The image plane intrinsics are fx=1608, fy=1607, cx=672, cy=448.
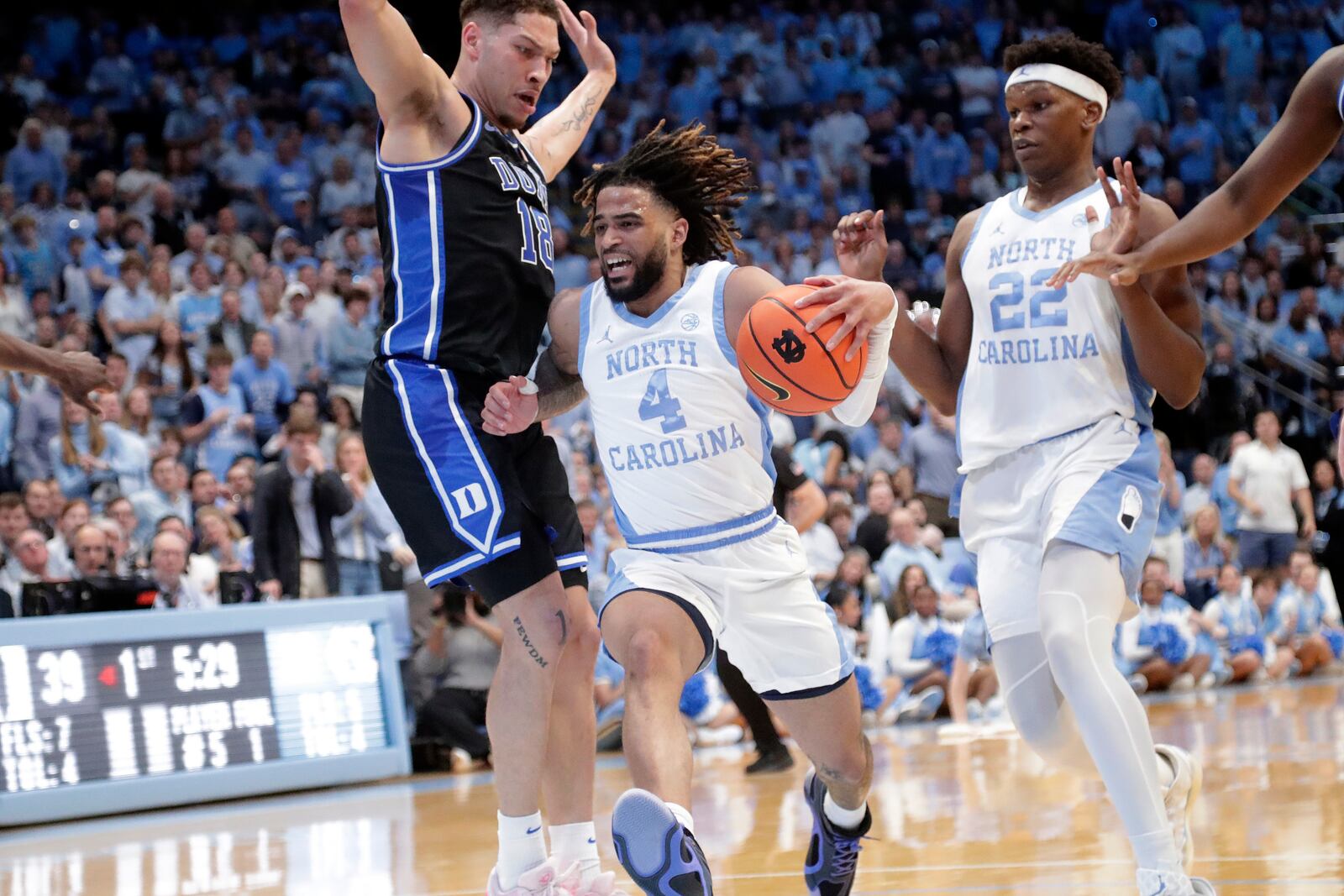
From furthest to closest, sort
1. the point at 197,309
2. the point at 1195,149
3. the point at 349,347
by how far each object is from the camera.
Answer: the point at 1195,149 < the point at 349,347 < the point at 197,309

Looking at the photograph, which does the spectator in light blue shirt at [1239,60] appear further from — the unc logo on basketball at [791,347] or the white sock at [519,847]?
the white sock at [519,847]

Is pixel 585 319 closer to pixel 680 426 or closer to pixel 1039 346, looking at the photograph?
pixel 680 426

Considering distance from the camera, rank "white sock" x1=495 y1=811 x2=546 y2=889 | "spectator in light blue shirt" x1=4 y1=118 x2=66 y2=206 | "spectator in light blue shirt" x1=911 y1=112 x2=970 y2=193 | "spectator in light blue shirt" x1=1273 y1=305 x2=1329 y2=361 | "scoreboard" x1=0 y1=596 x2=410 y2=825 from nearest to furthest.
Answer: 1. "white sock" x1=495 y1=811 x2=546 y2=889
2. "scoreboard" x1=0 y1=596 x2=410 y2=825
3. "spectator in light blue shirt" x1=4 y1=118 x2=66 y2=206
4. "spectator in light blue shirt" x1=1273 y1=305 x2=1329 y2=361
5. "spectator in light blue shirt" x1=911 y1=112 x2=970 y2=193

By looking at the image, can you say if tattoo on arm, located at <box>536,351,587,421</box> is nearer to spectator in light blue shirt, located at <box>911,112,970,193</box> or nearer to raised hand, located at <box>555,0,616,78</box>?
raised hand, located at <box>555,0,616,78</box>

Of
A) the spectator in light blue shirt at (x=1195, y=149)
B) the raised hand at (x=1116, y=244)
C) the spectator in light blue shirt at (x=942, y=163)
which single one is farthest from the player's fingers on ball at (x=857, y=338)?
the spectator in light blue shirt at (x=1195, y=149)

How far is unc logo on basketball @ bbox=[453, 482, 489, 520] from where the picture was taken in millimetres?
4391

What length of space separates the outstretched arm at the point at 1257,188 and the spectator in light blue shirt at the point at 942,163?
49.4ft

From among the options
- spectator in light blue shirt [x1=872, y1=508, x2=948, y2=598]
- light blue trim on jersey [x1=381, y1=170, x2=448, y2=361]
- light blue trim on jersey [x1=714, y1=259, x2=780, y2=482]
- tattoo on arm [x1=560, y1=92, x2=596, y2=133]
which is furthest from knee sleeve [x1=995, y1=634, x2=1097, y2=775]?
spectator in light blue shirt [x1=872, y1=508, x2=948, y2=598]

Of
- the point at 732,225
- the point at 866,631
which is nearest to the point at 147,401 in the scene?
the point at 866,631

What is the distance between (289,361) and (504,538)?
27.2 ft

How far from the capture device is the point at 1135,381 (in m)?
4.67

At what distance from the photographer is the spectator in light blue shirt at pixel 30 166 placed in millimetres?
14023

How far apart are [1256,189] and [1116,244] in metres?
0.37

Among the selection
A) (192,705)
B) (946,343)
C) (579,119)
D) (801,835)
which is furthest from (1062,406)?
(192,705)
